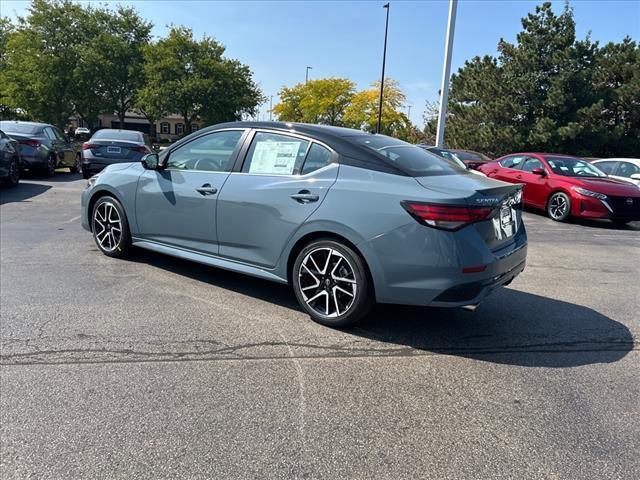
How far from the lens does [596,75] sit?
28484 millimetres

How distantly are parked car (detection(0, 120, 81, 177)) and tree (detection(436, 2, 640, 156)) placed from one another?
23445mm

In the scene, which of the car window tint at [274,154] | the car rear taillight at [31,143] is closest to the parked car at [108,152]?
the car rear taillight at [31,143]

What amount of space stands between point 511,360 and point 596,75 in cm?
3066

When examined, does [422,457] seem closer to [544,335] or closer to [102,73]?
[544,335]

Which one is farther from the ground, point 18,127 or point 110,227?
point 18,127

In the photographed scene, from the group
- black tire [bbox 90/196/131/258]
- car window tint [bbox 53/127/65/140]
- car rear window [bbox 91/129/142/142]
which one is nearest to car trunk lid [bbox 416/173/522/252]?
black tire [bbox 90/196/131/258]

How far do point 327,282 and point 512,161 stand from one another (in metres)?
10.0

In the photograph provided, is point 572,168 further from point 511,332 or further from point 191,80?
point 191,80

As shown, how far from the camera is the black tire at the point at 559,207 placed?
10353mm

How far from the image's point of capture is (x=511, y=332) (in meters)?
4.04

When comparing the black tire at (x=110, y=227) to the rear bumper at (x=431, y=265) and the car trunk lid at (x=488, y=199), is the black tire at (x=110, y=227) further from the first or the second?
the car trunk lid at (x=488, y=199)

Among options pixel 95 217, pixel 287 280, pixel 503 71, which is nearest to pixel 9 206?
pixel 95 217

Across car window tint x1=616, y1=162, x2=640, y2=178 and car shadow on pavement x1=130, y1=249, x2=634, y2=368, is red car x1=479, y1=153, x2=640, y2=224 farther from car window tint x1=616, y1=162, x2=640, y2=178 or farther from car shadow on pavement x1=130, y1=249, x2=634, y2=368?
car shadow on pavement x1=130, y1=249, x2=634, y2=368

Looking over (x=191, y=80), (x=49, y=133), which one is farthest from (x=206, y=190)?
(x=191, y=80)
